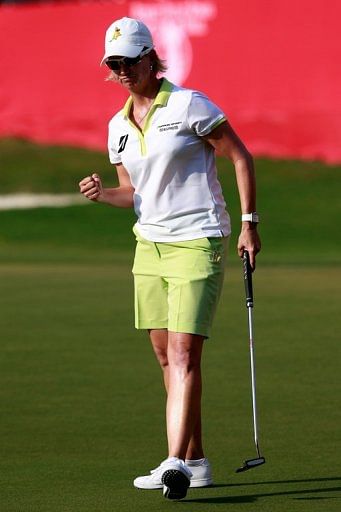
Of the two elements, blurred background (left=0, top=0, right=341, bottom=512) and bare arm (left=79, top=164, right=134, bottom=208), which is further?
blurred background (left=0, top=0, right=341, bottom=512)

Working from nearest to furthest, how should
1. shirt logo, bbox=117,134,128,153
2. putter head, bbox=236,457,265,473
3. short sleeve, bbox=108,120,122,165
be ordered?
putter head, bbox=236,457,265,473, shirt logo, bbox=117,134,128,153, short sleeve, bbox=108,120,122,165

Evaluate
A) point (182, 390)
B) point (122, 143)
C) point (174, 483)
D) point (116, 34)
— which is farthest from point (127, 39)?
point (174, 483)

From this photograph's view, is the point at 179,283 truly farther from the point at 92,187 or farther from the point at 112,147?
the point at 112,147

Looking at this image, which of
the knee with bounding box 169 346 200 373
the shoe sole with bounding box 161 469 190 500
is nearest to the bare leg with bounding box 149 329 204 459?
the knee with bounding box 169 346 200 373

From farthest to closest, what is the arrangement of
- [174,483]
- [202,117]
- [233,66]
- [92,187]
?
[233,66] → [92,187] → [202,117] → [174,483]

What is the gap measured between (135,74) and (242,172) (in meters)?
0.68

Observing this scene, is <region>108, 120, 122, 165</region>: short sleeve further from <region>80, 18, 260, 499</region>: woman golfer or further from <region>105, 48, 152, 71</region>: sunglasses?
<region>105, 48, 152, 71</region>: sunglasses

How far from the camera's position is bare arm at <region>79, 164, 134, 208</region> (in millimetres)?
8164

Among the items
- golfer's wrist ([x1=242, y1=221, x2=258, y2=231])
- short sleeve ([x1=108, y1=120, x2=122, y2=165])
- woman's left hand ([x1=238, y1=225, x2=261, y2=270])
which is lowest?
woman's left hand ([x1=238, y1=225, x2=261, y2=270])

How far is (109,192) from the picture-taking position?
Result: 8.22 m

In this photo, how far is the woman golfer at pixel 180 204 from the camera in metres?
7.75

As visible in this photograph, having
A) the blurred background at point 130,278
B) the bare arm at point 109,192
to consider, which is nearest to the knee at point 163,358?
the blurred background at point 130,278

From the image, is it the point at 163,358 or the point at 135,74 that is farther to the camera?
the point at 163,358

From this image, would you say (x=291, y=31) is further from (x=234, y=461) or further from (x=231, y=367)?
(x=234, y=461)
